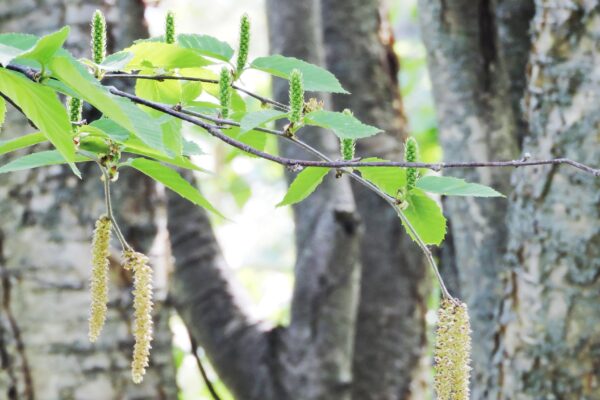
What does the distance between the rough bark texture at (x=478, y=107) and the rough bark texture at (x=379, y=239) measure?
0.44 m

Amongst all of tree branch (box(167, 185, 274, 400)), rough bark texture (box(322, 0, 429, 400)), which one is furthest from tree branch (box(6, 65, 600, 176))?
rough bark texture (box(322, 0, 429, 400))

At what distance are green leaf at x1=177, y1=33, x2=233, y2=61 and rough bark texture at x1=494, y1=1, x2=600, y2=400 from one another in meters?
1.13

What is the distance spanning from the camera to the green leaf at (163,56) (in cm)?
82

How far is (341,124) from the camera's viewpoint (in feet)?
2.56

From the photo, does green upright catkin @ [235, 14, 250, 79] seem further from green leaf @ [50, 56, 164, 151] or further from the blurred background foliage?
green leaf @ [50, 56, 164, 151]

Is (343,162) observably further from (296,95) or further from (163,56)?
(163,56)

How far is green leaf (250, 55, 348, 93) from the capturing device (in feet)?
2.78

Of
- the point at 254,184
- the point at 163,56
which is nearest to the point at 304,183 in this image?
the point at 163,56

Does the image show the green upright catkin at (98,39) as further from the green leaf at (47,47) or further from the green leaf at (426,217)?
the green leaf at (426,217)

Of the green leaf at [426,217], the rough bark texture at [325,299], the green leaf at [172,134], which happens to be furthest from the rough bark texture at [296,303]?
the green leaf at [172,134]

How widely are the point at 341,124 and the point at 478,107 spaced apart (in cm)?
152

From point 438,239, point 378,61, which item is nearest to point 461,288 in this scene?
point 378,61

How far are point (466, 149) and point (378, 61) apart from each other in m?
0.75

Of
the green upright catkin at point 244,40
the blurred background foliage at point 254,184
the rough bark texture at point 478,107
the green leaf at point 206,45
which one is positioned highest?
the blurred background foliage at point 254,184
